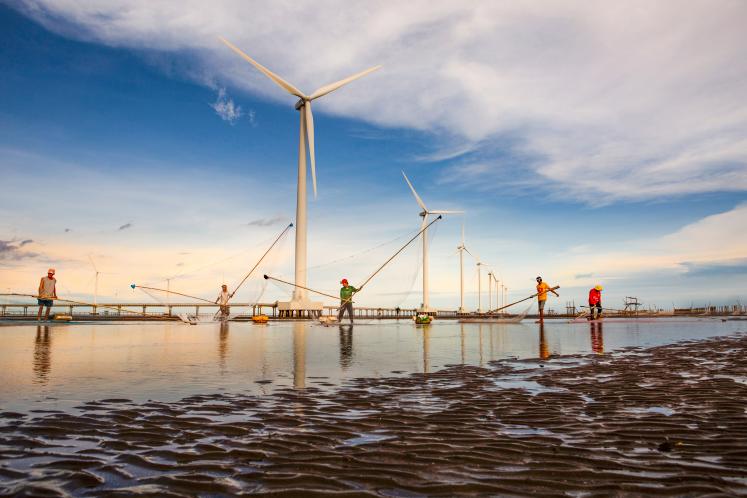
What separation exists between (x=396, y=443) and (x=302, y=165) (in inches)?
2283

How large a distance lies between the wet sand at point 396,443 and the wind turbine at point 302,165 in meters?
50.4

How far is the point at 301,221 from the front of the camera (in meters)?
61.3

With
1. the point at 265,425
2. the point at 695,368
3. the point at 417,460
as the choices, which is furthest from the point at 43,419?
the point at 695,368

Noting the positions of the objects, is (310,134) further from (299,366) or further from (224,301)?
(299,366)

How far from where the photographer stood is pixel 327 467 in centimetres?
544

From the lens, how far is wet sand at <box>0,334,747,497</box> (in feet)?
16.1

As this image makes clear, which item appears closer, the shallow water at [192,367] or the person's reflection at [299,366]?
the shallow water at [192,367]

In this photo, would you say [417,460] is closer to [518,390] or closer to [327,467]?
[327,467]

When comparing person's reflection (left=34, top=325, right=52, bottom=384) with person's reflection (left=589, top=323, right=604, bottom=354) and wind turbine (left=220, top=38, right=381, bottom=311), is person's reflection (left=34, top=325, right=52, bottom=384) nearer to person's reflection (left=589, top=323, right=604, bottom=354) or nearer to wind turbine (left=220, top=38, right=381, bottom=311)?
person's reflection (left=589, top=323, right=604, bottom=354)

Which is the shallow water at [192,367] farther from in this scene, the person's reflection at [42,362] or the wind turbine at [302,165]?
the wind turbine at [302,165]

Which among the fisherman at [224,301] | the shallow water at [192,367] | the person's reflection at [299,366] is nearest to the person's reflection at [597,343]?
the shallow water at [192,367]

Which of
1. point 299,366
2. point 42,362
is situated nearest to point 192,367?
point 299,366

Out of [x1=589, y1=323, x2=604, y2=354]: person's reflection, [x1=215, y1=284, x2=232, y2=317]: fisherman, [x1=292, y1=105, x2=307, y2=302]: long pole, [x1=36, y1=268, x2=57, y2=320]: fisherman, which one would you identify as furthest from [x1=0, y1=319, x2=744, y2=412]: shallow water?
[x1=292, y1=105, x2=307, y2=302]: long pole

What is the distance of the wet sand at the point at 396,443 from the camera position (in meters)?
4.90
